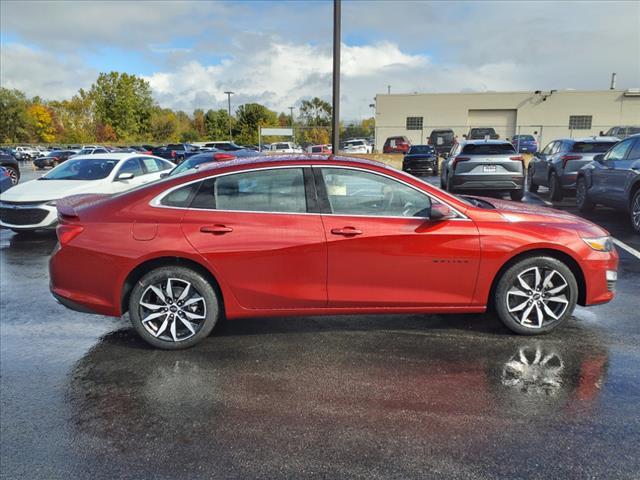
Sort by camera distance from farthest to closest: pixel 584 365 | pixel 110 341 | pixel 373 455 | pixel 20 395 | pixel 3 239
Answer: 1. pixel 3 239
2. pixel 110 341
3. pixel 584 365
4. pixel 20 395
5. pixel 373 455

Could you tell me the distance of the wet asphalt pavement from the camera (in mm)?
2721

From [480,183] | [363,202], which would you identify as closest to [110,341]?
[363,202]

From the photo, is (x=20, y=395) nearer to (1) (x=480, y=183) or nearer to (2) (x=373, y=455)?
(2) (x=373, y=455)

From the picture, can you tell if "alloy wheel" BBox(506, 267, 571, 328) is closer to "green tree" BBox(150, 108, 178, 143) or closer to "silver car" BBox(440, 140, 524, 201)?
"silver car" BBox(440, 140, 524, 201)

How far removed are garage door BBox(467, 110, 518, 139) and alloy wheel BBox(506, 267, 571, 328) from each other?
46.1m

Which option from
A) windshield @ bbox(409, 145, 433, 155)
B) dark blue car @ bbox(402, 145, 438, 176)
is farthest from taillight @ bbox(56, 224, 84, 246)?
windshield @ bbox(409, 145, 433, 155)

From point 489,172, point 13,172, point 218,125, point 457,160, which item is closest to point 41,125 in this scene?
point 218,125

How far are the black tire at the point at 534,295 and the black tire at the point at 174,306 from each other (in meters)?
2.41

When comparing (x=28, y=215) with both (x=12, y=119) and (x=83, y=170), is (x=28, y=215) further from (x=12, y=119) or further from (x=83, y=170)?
(x=12, y=119)

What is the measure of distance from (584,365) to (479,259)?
1.10 metres

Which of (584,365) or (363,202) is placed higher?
(363,202)

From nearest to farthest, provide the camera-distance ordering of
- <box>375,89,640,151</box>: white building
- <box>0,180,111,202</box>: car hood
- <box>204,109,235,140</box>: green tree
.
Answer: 1. <box>0,180,111,202</box>: car hood
2. <box>375,89,640,151</box>: white building
3. <box>204,109,235,140</box>: green tree

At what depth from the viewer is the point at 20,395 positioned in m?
3.52

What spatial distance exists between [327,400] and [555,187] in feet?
36.5
